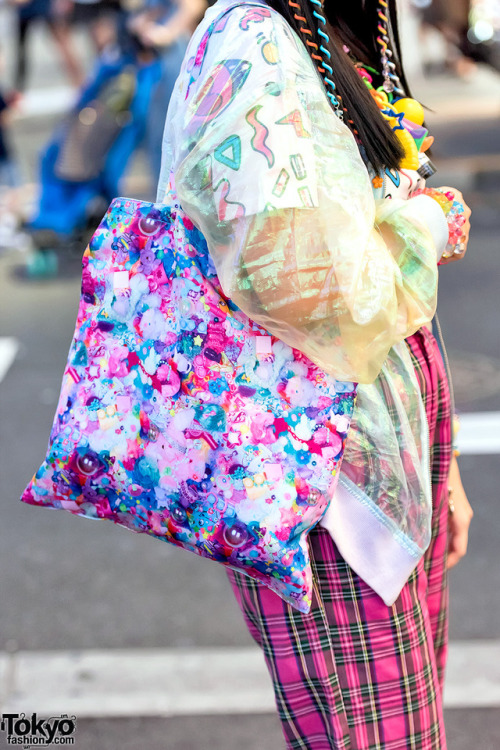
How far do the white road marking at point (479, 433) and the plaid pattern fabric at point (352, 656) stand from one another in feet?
7.93

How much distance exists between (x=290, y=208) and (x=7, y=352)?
169 inches

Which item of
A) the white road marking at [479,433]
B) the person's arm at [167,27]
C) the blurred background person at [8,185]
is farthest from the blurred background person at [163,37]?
the white road marking at [479,433]

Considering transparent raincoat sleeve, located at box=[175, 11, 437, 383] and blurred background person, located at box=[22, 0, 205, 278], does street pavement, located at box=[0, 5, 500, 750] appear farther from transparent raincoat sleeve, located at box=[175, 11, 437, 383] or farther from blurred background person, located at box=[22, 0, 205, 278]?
blurred background person, located at box=[22, 0, 205, 278]

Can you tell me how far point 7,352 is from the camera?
536 cm

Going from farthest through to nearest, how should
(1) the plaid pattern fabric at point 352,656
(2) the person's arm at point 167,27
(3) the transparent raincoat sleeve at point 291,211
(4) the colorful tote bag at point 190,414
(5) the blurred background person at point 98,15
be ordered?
(5) the blurred background person at point 98,15
(2) the person's arm at point 167,27
(1) the plaid pattern fabric at point 352,656
(4) the colorful tote bag at point 190,414
(3) the transparent raincoat sleeve at point 291,211

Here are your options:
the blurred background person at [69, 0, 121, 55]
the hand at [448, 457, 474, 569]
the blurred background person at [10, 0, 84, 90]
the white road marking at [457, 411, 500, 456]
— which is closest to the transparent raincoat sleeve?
the hand at [448, 457, 474, 569]

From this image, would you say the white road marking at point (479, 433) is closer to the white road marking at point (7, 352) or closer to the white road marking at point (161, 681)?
the white road marking at point (161, 681)

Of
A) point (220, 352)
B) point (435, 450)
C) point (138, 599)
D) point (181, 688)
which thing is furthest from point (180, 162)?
point (138, 599)

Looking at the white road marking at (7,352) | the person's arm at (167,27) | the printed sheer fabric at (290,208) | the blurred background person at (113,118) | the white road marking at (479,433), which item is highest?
the printed sheer fabric at (290,208)

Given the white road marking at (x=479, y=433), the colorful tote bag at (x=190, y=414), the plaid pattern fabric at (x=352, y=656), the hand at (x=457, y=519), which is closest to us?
the colorful tote bag at (x=190, y=414)

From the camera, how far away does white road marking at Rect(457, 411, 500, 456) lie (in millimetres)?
4024

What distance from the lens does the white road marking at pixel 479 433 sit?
4.02 m

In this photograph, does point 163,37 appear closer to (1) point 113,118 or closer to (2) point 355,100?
(1) point 113,118

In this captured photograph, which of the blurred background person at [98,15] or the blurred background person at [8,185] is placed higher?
the blurred background person at [98,15]
